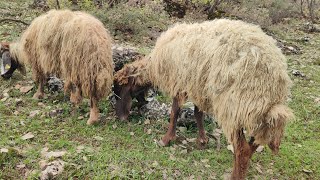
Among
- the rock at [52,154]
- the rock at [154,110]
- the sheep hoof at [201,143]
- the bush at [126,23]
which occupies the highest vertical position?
the bush at [126,23]

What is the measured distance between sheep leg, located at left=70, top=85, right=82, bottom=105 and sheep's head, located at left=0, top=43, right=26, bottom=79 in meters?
1.54

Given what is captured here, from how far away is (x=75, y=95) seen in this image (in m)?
5.97

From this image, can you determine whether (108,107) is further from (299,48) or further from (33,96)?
(299,48)

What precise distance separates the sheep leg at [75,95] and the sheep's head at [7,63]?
154 centimetres

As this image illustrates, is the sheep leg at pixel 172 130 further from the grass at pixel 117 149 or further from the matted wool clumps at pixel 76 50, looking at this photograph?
the matted wool clumps at pixel 76 50

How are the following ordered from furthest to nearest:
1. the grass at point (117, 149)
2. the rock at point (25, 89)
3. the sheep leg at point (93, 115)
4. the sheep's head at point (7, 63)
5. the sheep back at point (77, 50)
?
the sheep's head at point (7, 63) < the rock at point (25, 89) < the sheep leg at point (93, 115) < the sheep back at point (77, 50) < the grass at point (117, 149)

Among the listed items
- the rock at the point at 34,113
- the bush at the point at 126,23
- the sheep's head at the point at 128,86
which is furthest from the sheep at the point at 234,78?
the bush at the point at 126,23

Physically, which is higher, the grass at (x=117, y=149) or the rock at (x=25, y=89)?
the rock at (x=25, y=89)

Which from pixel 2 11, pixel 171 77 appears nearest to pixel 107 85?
pixel 171 77

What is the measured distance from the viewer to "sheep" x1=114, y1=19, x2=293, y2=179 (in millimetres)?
3756

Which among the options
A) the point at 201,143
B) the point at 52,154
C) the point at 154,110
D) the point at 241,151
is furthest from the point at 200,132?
the point at 52,154

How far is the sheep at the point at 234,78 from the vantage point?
376 centimetres

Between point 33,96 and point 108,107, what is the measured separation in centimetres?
148

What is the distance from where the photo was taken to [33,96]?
635 centimetres
